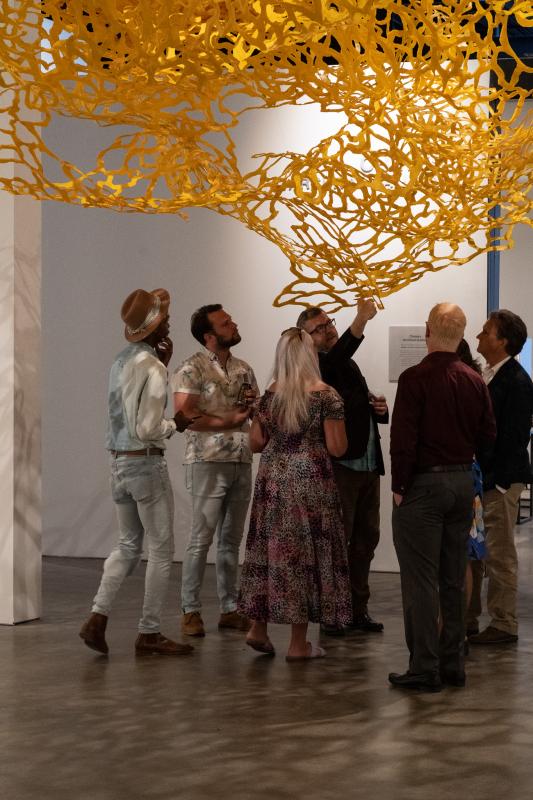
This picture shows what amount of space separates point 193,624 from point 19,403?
1.43 m

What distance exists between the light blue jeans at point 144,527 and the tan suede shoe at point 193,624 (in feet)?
1.25

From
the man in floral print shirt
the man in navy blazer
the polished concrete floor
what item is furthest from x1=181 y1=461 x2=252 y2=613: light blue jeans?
the man in navy blazer

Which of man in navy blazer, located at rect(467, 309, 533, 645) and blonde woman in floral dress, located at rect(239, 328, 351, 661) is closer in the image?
blonde woman in floral dress, located at rect(239, 328, 351, 661)

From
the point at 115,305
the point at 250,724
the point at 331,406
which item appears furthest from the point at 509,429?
the point at 115,305

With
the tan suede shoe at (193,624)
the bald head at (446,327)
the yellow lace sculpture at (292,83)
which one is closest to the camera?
the yellow lace sculpture at (292,83)

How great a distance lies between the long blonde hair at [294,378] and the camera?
4.97 metres

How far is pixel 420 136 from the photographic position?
14.0 ft

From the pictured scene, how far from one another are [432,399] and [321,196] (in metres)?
1.01

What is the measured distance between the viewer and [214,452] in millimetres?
5594

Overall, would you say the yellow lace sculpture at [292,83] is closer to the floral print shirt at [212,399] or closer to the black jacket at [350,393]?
the black jacket at [350,393]

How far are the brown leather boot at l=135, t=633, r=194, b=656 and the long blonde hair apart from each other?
1.12 meters

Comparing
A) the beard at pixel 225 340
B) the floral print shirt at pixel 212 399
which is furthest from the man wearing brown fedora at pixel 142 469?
the beard at pixel 225 340

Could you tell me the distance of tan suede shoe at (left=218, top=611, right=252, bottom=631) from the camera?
5.71 metres

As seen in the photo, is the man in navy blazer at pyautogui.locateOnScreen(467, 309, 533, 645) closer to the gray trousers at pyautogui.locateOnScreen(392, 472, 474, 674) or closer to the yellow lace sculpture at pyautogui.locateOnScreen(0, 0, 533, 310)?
the gray trousers at pyautogui.locateOnScreen(392, 472, 474, 674)
